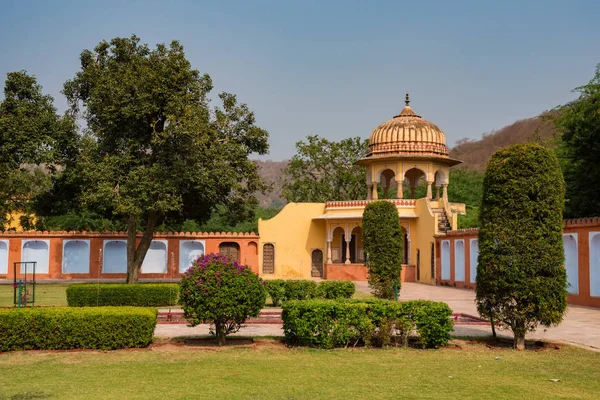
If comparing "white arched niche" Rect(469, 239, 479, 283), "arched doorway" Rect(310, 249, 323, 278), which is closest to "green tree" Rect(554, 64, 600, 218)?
"white arched niche" Rect(469, 239, 479, 283)

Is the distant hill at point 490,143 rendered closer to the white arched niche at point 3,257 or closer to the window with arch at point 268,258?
the window with arch at point 268,258

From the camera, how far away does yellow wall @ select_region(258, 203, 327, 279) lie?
33062mm

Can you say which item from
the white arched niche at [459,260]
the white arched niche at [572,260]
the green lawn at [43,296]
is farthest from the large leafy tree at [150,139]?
the white arched niche at [572,260]

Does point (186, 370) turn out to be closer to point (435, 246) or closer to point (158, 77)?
point (158, 77)

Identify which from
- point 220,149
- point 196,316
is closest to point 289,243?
point 220,149

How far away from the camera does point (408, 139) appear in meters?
33.0

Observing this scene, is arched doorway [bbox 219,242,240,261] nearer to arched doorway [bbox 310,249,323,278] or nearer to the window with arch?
the window with arch

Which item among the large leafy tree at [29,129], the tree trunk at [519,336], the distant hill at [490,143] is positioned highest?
the distant hill at [490,143]

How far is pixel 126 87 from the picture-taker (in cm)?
2278

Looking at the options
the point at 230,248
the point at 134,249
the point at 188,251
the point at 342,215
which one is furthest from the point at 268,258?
the point at 134,249

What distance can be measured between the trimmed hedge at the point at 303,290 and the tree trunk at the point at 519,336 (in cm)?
760

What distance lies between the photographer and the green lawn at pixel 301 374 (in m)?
7.11

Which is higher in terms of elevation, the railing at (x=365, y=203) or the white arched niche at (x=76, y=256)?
the railing at (x=365, y=203)

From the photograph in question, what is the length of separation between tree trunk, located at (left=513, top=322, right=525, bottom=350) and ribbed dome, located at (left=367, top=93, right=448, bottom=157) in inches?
893
